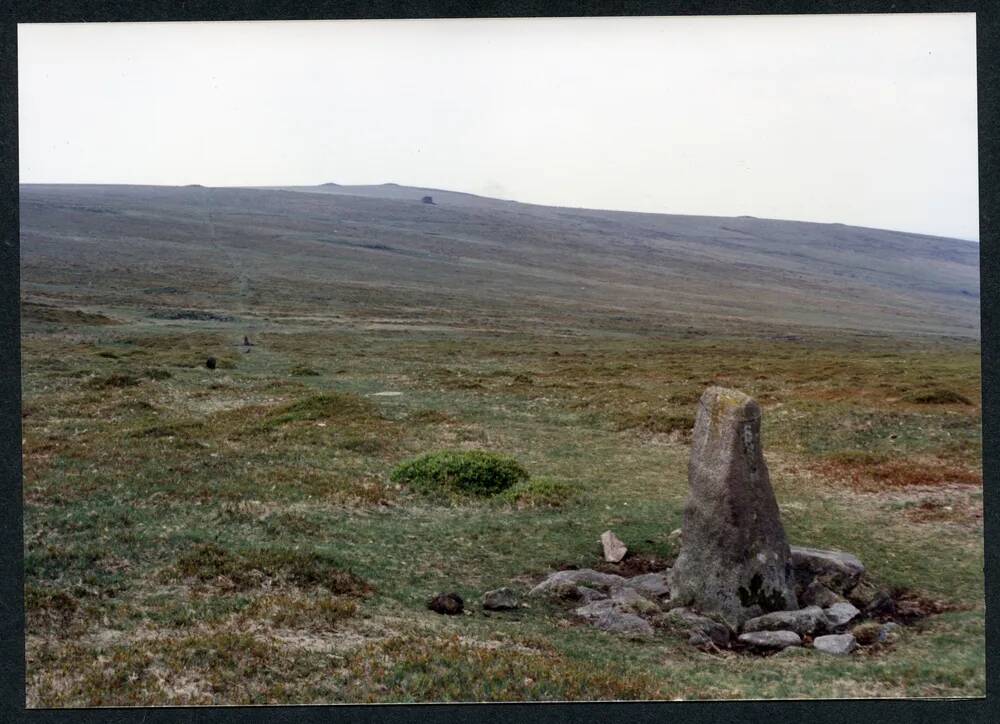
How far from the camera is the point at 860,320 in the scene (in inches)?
5221

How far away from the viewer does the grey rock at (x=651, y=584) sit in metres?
14.8

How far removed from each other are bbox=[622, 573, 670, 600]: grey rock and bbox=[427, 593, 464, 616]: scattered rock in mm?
3154

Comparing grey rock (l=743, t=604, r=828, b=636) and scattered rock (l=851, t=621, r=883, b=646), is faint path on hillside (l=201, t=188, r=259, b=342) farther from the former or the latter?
scattered rock (l=851, t=621, r=883, b=646)

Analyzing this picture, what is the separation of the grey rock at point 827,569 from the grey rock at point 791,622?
1456mm

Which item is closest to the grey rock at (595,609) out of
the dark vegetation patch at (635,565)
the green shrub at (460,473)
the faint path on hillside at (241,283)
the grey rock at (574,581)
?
the grey rock at (574,581)

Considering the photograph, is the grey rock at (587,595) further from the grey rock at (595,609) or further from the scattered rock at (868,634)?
the scattered rock at (868,634)

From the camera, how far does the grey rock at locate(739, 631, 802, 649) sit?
1303cm

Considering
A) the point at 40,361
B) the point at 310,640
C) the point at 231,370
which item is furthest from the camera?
the point at 231,370

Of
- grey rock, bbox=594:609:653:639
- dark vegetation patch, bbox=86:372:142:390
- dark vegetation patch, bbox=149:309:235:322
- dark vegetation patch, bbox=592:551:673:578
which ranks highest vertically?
grey rock, bbox=594:609:653:639

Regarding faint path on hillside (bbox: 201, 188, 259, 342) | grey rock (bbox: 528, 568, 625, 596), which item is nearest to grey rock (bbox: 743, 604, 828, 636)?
grey rock (bbox: 528, 568, 625, 596)

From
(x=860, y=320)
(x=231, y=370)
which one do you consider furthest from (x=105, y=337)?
(x=860, y=320)

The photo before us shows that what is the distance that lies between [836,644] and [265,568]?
951 centimetres

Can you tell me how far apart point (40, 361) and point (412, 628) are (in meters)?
33.2

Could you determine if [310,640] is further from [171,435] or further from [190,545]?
[171,435]
